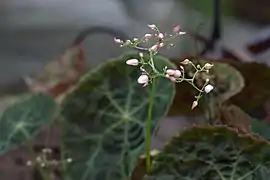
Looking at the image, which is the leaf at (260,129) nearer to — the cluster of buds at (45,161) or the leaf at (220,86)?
the leaf at (220,86)

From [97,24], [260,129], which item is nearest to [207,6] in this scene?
[97,24]

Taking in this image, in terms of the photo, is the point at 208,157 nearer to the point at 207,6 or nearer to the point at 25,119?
the point at 25,119

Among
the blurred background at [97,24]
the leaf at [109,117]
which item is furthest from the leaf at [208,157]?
the blurred background at [97,24]

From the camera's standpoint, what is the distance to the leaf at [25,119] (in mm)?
485

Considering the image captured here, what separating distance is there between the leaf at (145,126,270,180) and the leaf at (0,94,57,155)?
129 mm

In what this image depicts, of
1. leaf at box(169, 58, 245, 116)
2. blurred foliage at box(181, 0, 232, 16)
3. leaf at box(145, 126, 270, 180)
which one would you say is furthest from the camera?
blurred foliage at box(181, 0, 232, 16)

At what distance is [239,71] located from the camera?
53 cm

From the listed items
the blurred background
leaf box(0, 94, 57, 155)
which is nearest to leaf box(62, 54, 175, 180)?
leaf box(0, 94, 57, 155)

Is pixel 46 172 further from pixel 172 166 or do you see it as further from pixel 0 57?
pixel 0 57

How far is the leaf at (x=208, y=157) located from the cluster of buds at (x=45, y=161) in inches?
5.1

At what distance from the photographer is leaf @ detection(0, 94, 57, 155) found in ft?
1.59

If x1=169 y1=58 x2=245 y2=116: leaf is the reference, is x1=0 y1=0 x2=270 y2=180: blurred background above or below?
below

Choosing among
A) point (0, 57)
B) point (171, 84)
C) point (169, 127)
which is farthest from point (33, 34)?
point (171, 84)

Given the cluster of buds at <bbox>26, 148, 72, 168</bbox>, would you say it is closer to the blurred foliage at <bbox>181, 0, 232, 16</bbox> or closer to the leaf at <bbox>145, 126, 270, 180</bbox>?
the leaf at <bbox>145, 126, 270, 180</bbox>
